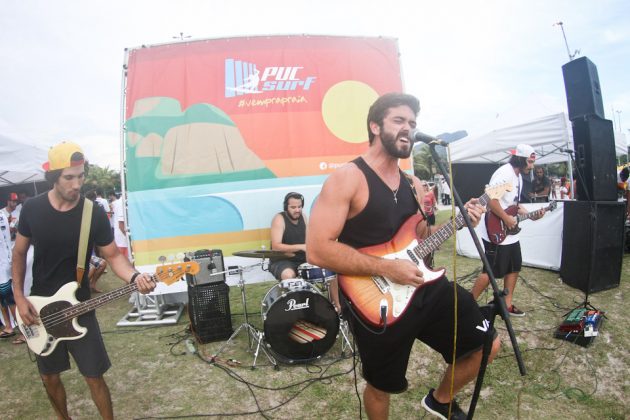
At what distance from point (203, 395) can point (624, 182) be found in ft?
35.1

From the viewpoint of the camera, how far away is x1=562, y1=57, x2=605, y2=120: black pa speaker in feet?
17.8

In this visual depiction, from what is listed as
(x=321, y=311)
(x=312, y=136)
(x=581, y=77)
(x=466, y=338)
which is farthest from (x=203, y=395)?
(x=581, y=77)

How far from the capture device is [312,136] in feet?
17.9

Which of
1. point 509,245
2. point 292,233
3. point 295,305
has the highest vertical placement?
point 292,233

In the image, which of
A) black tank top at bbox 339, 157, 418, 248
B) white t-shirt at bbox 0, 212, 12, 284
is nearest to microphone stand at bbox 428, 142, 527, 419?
black tank top at bbox 339, 157, 418, 248

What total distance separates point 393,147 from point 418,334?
1.17 metres

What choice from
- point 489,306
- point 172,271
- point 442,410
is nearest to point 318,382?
point 442,410

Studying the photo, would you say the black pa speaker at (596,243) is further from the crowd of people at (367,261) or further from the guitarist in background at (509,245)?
the crowd of people at (367,261)

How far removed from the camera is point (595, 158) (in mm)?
5484

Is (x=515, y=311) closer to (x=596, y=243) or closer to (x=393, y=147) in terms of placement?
(x=596, y=243)

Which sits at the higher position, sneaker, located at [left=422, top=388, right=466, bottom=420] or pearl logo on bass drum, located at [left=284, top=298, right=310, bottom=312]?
pearl logo on bass drum, located at [left=284, top=298, right=310, bottom=312]

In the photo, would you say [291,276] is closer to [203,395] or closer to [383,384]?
[203,395]

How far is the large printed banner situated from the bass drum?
1.73 meters

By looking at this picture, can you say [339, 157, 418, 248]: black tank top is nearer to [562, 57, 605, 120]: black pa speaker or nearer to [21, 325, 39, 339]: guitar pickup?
[21, 325, 39, 339]: guitar pickup
